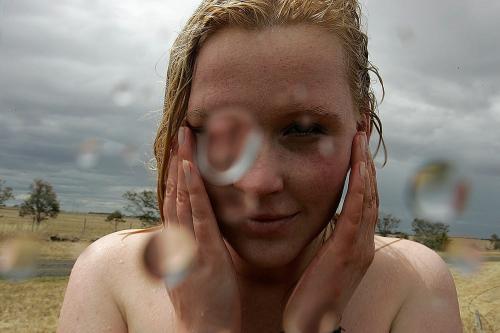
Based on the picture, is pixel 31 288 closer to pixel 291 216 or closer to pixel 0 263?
pixel 0 263

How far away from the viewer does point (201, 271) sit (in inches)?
79.4

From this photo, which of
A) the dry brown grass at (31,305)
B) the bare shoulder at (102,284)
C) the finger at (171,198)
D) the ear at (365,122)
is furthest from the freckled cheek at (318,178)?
the dry brown grass at (31,305)

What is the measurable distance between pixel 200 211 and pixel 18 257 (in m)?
1.84

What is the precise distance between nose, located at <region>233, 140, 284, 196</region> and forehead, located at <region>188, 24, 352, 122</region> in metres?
0.16

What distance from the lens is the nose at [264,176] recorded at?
1832 mm

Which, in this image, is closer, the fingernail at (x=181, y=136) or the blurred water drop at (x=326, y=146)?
the blurred water drop at (x=326, y=146)

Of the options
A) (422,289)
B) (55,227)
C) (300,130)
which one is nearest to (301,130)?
(300,130)

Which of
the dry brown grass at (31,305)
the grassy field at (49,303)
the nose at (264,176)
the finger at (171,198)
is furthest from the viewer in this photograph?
the dry brown grass at (31,305)

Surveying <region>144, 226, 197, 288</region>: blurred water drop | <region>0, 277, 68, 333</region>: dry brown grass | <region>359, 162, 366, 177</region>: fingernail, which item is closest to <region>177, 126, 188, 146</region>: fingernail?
<region>144, 226, 197, 288</region>: blurred water drop

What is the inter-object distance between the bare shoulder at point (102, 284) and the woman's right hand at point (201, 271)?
39cm

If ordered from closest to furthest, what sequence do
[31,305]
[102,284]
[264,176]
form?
1. [264,176]
2. [102,284]
3. [31,305]

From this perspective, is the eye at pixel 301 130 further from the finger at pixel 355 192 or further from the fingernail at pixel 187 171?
the fingernail at pixel 187 171

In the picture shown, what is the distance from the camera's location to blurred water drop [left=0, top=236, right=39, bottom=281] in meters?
3.13

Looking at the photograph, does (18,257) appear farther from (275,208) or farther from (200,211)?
(275,208)
